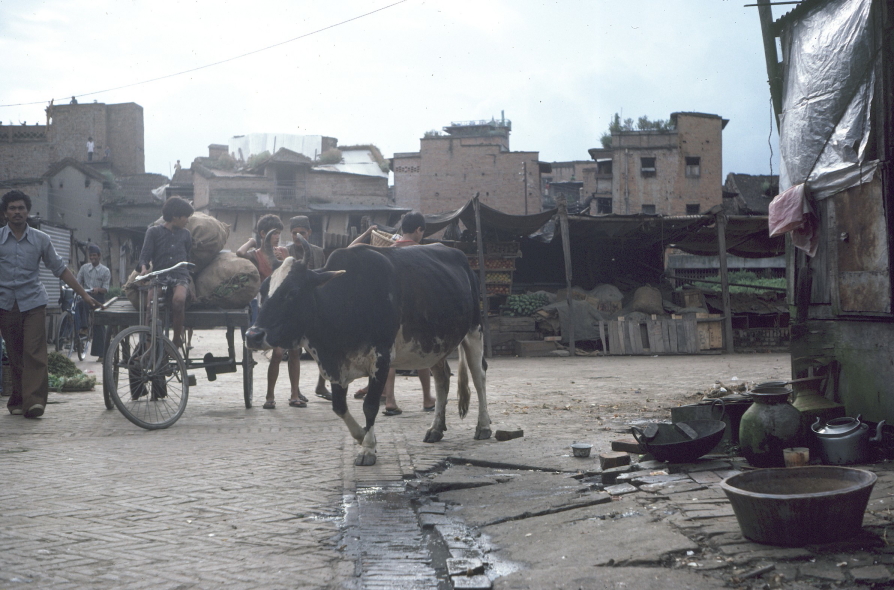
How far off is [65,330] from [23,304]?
9.17 meters

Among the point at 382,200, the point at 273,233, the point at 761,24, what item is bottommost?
the point at 273,233

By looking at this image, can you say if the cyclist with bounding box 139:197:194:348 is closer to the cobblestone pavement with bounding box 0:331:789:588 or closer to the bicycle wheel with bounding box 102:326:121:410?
the bicycle wheel with bounding box 102:326:121:410

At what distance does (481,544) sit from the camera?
4.05 meters

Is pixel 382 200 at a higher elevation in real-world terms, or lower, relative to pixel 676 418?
higher

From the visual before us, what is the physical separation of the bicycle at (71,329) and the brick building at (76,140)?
45.5 meters

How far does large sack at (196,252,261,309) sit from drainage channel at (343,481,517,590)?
4445mm

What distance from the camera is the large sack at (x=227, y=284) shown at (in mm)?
8984

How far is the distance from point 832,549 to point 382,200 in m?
48.2

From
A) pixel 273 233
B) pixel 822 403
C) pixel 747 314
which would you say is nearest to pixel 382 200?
pixel 747 314

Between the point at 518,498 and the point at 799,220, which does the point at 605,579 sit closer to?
the point at 518,498

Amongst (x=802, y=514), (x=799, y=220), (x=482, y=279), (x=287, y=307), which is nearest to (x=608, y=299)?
(x=482, y=279)

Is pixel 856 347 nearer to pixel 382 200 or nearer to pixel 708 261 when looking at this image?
pixel 708 261

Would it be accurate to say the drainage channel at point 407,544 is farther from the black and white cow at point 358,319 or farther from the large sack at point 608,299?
the large sack at point 608,299

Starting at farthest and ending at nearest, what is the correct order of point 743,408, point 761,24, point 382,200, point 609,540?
point 382,200, point 761,24, point 743,408, point 609,540
